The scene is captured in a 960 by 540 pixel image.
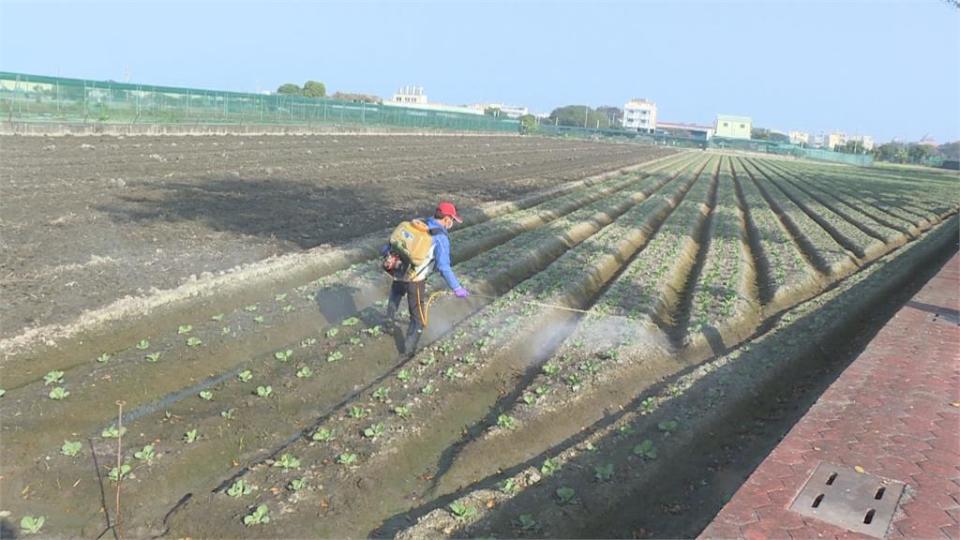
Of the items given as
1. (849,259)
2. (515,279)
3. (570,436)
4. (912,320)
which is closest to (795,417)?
(570,436)

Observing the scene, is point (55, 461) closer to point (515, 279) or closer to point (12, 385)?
point (12, 385)

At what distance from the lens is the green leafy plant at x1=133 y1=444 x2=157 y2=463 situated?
5.29m

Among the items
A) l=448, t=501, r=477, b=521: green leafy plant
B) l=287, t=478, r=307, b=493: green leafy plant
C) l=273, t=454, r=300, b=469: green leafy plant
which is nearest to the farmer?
l=273, t=454, r=300, b=469: green leafy plant

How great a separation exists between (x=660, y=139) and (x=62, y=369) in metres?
116

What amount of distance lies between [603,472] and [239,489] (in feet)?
8.65

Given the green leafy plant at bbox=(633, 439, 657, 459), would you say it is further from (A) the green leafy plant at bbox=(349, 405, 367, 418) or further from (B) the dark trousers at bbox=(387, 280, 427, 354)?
(B) the dark trousers at bbox=(387, 280, 427, 354)

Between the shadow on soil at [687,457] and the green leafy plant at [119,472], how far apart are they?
6.20 feet

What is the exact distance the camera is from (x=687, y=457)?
5.97m

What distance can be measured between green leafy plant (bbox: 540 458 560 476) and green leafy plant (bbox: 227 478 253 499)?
6.92ft

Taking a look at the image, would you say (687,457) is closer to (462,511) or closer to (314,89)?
(462,511)

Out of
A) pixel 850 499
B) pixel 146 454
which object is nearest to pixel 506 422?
pixel 850 499

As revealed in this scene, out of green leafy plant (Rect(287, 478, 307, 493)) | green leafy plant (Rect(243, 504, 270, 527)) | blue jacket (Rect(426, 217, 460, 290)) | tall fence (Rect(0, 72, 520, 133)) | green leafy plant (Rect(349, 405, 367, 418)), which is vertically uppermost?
tall fence (Rect(0, 72, 520, 133))

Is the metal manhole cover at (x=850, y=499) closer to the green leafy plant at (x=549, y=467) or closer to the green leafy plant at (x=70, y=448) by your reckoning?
the green leafy plant at (x=549, y=467)

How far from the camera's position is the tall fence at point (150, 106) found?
29547 mm
